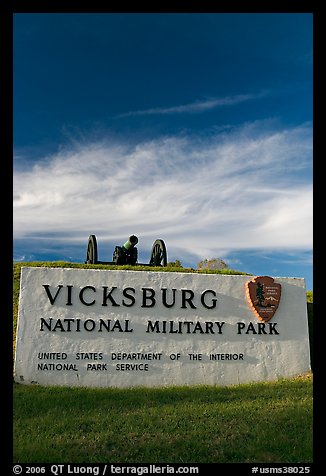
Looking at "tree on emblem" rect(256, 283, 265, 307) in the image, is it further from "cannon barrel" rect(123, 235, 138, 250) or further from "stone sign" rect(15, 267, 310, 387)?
"cannon barrel" rect(123, 235, 138, 250)

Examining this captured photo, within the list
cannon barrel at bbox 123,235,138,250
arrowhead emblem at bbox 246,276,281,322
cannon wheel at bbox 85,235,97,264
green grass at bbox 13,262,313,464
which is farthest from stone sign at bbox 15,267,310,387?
cannon wheel at bbox 85,235,97,264

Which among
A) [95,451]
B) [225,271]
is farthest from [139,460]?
[225,271]

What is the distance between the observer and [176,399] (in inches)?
334

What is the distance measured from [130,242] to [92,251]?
182 centimetres

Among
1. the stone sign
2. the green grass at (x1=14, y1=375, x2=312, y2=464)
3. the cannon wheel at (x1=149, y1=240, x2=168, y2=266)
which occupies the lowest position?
the green grass at (x1=14, y1=375, x2=312, y2=464)

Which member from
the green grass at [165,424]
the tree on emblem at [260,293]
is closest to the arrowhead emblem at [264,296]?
the tree on emblem at [260,293]

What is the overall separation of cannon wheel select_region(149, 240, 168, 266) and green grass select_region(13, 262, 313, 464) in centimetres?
806

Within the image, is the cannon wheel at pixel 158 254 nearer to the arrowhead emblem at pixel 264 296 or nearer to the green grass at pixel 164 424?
Result: the arrowhead emblem at pixel 264 296

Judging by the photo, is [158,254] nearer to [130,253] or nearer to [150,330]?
[130,253]

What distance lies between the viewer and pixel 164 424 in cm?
679

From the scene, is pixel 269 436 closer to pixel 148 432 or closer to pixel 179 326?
pixel 148 432

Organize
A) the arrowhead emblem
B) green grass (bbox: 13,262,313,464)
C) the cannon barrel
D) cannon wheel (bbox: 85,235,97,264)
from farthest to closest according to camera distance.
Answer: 1. cannon wheel (bbox: 85,235,97,264)
2. the cannon barrel
3. the arrowhead emblem
4. green grass (bbox: 13,262,313,464)

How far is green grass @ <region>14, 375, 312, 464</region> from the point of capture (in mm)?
5672
